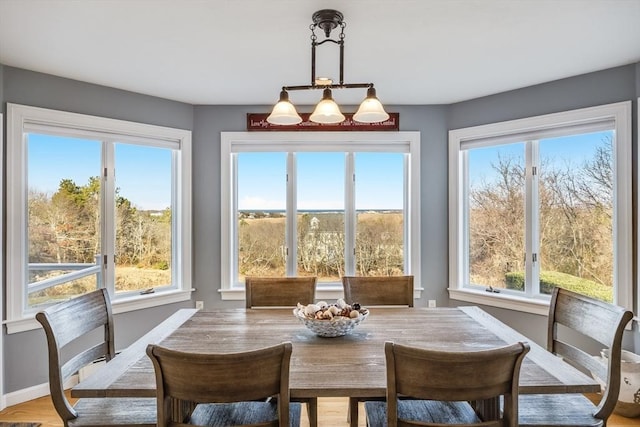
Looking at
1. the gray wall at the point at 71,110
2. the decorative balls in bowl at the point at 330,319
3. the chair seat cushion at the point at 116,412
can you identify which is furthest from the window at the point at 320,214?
the chair seat cushion at the point at 116,412

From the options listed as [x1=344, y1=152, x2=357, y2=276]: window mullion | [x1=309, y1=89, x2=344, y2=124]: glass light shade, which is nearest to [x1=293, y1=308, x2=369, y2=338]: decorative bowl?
[x1=309, y1=89, x2=344, y2=124]: glass light shade

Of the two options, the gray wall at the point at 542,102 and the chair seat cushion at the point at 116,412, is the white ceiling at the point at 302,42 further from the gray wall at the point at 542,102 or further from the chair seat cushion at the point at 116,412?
the chair seat cushion at the point at 116,412

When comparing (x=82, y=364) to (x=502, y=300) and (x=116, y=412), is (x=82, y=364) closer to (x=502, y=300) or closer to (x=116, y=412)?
(x=116, y=412)

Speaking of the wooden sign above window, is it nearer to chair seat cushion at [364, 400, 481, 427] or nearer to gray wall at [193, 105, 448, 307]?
gray wall at [193, 105, 448, 307]

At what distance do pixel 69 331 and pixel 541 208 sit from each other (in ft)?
11.0

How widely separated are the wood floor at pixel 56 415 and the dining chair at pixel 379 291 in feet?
0.45

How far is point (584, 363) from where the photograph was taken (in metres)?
1.69

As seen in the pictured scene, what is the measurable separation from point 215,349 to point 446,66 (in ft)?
7.70

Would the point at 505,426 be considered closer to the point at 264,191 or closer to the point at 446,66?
the point at 446,66

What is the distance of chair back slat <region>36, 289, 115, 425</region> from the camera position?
1.46 meters

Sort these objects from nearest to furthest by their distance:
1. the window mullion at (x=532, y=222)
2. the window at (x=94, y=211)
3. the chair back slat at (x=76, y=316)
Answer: the chair back slat at (x=76, y=316) < the window at (x=94, y=211) < the window mullion at (x=532, y=222)

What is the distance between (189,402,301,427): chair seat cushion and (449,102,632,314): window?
2401 millimetres

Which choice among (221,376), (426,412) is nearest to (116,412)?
(221,376)

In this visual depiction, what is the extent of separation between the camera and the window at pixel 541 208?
2.73 m
